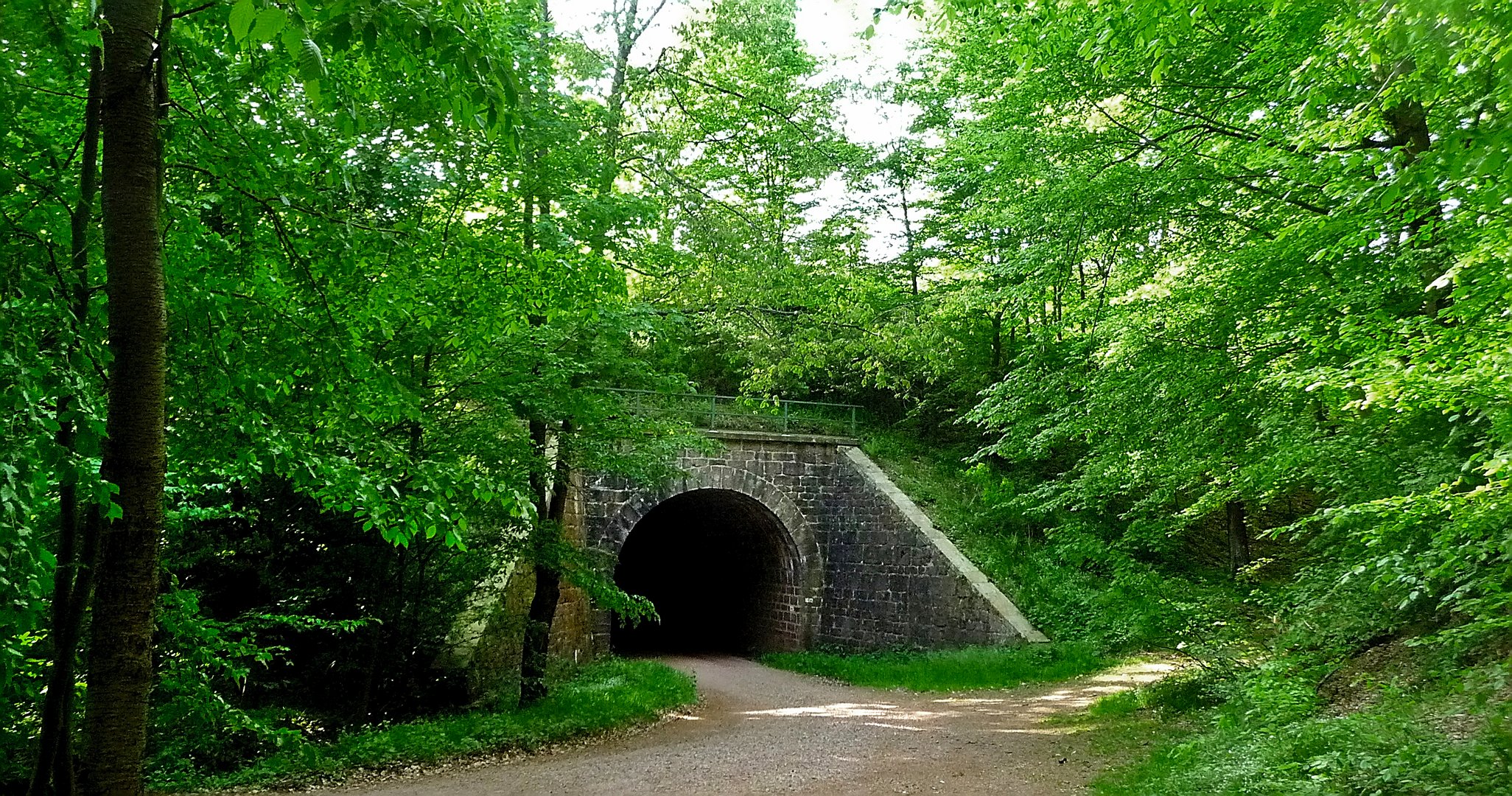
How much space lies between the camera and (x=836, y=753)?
7.95 metres

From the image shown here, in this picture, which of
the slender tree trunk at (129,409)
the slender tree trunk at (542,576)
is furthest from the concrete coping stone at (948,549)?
the slender tree trunk at (129,409)

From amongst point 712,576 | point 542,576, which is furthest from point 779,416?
point 542,576

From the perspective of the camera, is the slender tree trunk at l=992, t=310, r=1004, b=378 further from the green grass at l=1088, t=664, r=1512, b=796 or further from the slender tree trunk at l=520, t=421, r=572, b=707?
the green grass at l=1088, t=664, r=1512, b=796

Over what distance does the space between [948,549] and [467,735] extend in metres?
9.04

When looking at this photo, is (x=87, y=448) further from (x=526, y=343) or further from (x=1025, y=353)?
(x=1025, y=353)

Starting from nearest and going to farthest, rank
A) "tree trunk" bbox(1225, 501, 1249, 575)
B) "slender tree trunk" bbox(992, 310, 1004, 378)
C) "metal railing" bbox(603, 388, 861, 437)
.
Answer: "tree trunk" bbox(1225, 501, 1249, 575) → "metal railing" bbox(603, 388, 861, 437) → "slender tree trunk" bbox(992, 310, 1004, 378)

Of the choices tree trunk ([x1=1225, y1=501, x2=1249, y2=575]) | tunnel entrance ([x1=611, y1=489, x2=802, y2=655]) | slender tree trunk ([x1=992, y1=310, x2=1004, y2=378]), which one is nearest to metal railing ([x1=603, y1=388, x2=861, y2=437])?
tunnel entrance ([x1=611, y1=489, x2=802, y2=655])

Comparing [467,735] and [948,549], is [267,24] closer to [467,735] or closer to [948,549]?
[467,735]

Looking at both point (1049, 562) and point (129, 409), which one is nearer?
point (129, 409)

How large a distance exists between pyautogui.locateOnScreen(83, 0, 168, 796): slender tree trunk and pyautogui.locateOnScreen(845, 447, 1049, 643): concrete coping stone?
39.7 feet

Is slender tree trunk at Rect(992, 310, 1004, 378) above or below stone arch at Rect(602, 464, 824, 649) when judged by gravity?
above

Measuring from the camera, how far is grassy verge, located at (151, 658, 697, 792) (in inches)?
262

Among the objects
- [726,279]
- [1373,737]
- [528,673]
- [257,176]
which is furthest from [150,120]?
[528,673]

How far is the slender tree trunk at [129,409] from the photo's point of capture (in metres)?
2.41
